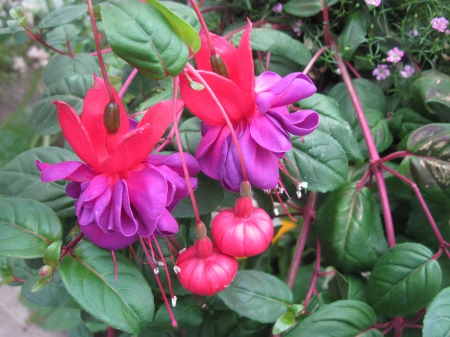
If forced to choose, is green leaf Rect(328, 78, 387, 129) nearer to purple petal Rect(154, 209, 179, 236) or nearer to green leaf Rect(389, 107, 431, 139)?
green leaf Rect(389, 107, 431, 139)

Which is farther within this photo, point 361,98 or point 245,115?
point 361,98

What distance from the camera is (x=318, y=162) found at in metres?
0.52

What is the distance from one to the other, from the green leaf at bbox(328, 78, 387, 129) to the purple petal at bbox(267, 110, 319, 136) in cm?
30

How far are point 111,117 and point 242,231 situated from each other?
6.3 inches

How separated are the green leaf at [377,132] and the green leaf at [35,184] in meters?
0.43

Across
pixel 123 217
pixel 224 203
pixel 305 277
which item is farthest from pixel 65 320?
pixel 123 217

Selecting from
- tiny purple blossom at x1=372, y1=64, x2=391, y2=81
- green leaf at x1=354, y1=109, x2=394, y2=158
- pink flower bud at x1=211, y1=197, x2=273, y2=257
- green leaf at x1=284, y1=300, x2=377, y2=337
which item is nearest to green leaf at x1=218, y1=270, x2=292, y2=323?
green leaf at x1=284, y1=300, x2=377, y2=337

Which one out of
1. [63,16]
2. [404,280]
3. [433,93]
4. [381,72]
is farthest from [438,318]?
[63,16]

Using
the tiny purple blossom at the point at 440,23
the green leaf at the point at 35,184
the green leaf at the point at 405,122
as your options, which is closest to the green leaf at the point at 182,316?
the green leaf at the point at 35,184

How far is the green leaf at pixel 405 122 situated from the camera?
2.11ft

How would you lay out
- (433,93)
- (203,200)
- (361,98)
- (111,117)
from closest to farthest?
(111,117) → (203,200) → (433,93) → (361,98)

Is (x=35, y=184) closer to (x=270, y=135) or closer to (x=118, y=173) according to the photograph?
(x=118, y=173)

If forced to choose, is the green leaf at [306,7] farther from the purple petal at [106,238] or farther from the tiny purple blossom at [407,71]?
the purple petal at [106,238]

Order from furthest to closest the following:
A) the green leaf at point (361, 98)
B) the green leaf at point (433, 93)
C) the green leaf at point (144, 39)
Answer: the green leaf at point (361, 98) → the green leaf at point (433, 93) → the green leaf at point (144, 39)
